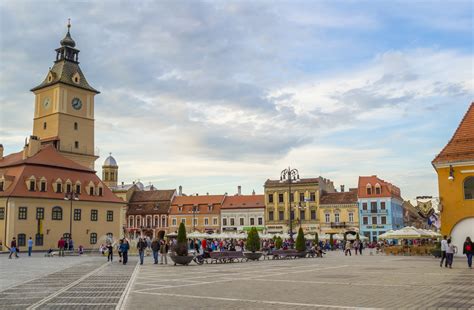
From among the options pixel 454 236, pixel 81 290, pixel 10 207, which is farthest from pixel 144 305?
pixel 10 207

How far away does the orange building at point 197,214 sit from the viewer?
9038cm

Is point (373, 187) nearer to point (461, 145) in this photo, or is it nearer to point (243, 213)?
point (243, 213)

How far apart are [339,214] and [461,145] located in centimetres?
4860

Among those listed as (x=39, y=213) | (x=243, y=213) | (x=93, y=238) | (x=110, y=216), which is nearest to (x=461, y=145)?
(x=39, y=213)

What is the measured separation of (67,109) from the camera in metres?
73.8

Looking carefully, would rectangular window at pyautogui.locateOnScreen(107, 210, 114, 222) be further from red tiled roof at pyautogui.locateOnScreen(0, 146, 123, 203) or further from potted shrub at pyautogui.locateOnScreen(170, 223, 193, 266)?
potted shrub at pyautogui.locateOnScreen(170, 223, 193, 266)

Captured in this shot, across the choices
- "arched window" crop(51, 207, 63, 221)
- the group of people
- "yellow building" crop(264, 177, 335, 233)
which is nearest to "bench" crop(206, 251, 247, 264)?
the group of people

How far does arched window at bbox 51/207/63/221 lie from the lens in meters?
55.6

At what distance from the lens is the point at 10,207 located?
51500 mm

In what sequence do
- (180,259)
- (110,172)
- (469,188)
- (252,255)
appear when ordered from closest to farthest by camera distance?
1. (180,259)
2. (469,188)
3. (252,255)
4. (110,172)

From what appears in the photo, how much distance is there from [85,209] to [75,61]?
2894 centimetres

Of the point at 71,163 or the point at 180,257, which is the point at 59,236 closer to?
the point at 71,163

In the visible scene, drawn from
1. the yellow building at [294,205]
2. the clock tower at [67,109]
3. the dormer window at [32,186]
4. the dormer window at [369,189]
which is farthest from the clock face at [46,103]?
the dormer window at [369,189]

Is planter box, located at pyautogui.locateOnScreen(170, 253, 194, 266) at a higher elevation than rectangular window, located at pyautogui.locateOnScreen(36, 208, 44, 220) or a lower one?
lower
